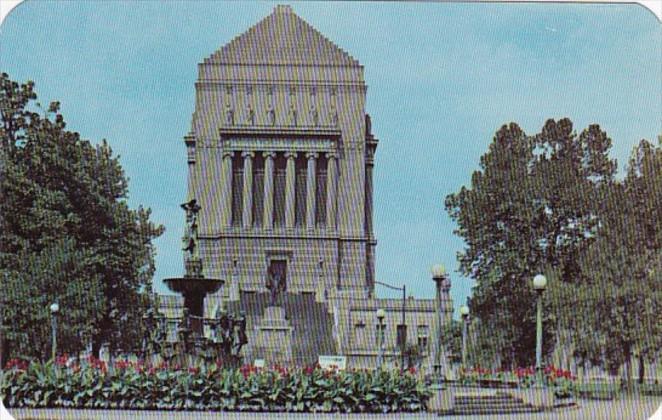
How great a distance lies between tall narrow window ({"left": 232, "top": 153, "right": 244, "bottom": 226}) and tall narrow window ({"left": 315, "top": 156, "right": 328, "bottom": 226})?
16.4 feet

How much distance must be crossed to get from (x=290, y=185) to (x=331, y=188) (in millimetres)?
2681

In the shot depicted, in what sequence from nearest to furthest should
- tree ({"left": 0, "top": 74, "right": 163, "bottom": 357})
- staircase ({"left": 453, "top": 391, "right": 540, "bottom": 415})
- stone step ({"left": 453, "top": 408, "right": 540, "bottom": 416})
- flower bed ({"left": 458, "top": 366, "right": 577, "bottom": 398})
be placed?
stone step ({"left": 453, "top": 408, "right": 540, "bottom": 416}) < staircase ({"left": 453, "top": 391, "right": 540, "bottom": 415}) < flower bed ({"left": 458, "top": 366, "right": 577, "bottom": 398}) < tree ({"left": 0, "top": 74, "right": 163, "bottom": 357})

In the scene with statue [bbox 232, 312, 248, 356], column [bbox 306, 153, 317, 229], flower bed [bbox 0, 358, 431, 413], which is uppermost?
column [bbox 306, 153, 317, 229]

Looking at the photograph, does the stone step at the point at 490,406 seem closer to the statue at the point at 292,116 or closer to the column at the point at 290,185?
the column at the point at 290,185

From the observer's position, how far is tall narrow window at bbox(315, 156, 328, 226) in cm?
7169

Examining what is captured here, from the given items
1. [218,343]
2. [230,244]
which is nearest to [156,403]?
[218,343]

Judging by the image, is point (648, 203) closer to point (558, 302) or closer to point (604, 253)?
point (604, 253)

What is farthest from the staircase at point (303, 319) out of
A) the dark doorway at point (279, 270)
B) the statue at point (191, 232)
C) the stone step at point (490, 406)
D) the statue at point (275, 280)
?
the stone step at point (490, 406)

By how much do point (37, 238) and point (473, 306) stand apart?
1671 centimetres

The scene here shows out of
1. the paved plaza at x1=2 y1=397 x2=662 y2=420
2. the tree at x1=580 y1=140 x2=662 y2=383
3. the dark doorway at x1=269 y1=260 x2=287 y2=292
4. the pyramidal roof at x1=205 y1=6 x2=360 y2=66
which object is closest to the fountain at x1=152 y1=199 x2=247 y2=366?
the paved plaza at x1=2 y1=397 x2=662 y2=420

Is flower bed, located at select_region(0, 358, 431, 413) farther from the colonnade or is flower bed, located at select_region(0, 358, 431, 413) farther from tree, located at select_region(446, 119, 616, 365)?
the colonnade

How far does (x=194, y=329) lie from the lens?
27.7 meters

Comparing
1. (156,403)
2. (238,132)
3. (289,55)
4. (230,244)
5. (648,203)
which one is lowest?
(156,403)

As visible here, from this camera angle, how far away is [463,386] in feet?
108
